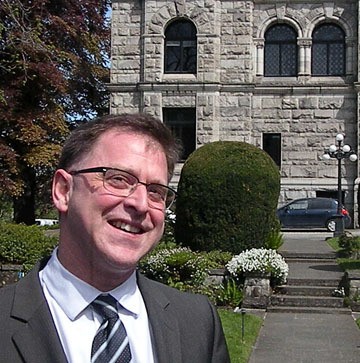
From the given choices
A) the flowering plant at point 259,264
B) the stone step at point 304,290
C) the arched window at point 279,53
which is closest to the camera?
the flowering plant at point 259,264

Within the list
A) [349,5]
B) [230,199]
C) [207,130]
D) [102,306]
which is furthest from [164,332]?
[349,5]

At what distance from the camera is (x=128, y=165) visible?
88.2 inches

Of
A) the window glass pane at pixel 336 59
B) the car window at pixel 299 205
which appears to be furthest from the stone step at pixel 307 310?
the window glass pane at pixel 336 59

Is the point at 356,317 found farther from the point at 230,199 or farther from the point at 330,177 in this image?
the point at 330,177

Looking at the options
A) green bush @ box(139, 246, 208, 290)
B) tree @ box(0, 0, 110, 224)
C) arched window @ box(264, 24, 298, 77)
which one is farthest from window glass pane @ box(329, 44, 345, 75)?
green bush @ box(139, 246, 208, 290)

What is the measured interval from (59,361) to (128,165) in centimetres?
63

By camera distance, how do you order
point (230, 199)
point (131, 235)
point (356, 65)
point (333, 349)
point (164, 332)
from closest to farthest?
point (131, 235), point (164, 332), point (333, 349), point (230, 199), point (356, 65)

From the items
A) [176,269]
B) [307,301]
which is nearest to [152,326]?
[176,269]

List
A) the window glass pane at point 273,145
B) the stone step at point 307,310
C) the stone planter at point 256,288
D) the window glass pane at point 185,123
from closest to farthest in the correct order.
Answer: the stone step at point 307,310, the stone planter at point 256,288, the window glass pane at point 185,123, the window glass pane at point 273,145

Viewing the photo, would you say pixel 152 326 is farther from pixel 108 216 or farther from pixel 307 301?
pixel 307 301

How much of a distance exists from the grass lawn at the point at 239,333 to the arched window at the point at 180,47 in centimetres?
1973

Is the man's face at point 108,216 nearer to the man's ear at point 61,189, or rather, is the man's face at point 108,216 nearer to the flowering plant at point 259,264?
the man's ear at point 61,189

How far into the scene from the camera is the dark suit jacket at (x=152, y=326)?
2053 millimetres

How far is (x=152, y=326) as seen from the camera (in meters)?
2.33
